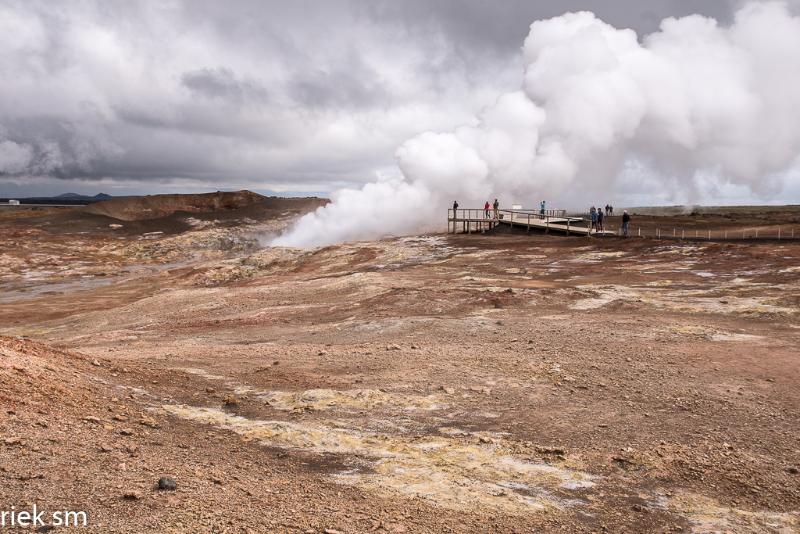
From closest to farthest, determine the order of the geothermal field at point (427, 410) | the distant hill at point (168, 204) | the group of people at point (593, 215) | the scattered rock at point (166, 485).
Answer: the scattered rock at point (166, 485) < the geothermal field at point (427, 410) < the group of people at point (593, 215) < the distant hill at point (168, 204)

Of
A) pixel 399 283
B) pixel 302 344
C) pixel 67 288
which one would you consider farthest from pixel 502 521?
pixel 67 288


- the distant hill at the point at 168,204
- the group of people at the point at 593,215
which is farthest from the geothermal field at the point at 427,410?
the distant hill at the point at 168,204

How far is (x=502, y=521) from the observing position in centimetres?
584

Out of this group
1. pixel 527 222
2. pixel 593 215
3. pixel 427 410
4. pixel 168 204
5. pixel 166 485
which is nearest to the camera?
pixel 166 485

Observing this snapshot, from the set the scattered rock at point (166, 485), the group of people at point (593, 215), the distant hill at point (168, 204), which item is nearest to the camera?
the scattered rock at point (166, 485)

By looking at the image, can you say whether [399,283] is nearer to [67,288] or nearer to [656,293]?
[656,293]

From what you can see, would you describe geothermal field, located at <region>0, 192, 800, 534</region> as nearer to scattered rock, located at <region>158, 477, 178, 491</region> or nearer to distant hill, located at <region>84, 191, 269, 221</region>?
scattered rock, located at <region>158, 477, 178, 491</region>

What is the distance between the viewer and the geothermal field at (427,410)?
5867 millimetres

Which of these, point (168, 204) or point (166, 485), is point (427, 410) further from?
point (168, 204)

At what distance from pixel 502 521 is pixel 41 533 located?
4.16m

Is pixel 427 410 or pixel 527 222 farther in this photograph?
pixel 527 222

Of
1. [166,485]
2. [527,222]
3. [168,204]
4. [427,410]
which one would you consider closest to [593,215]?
[527,222]

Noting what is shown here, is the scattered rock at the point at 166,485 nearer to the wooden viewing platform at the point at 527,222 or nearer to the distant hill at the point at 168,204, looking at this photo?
the wooden viewing platform at the point at 527,222

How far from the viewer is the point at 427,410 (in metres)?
9.32
